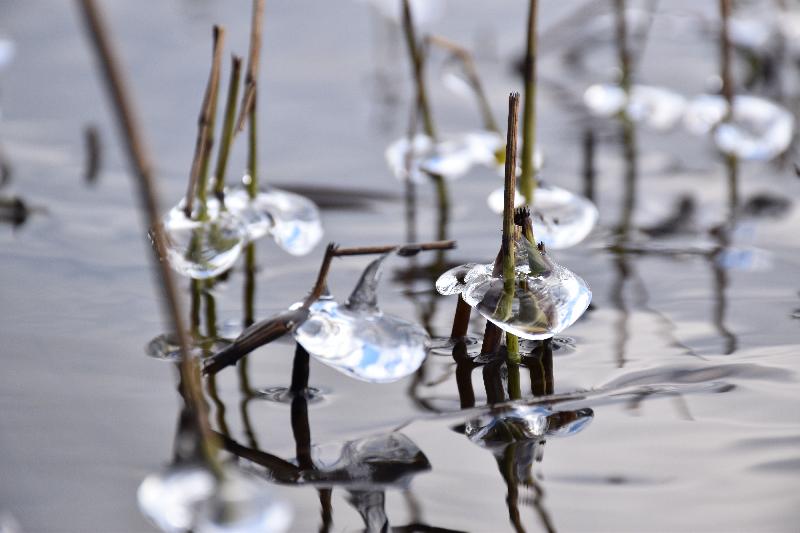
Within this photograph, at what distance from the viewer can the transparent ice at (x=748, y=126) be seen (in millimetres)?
1744

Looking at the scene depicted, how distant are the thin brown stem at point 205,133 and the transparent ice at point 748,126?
1.00 metres

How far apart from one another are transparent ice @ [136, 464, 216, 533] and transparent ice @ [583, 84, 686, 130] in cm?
147

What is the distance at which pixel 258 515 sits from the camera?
2.11ft

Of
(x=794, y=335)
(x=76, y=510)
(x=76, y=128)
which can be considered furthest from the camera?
(x=76, y=128)

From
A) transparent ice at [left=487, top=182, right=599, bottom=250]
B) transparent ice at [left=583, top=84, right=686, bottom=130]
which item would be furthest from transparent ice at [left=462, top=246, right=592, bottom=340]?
transparent ice at [left=583, top=84, right=686, bottom=130]

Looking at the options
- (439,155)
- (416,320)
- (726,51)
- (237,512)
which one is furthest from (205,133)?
(726,51)

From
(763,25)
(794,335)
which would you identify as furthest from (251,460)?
(763,25)

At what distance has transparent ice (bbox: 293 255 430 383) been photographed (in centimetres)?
84

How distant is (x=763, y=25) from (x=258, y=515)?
7.11 ft

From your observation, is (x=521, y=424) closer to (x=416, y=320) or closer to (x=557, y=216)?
(x=416, y=320)

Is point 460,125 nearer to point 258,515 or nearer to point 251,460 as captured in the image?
point 251,460

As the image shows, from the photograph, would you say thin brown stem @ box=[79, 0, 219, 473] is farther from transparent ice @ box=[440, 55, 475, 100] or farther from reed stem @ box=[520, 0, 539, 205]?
transparent ice @ box=[440, 55, 475, 100]

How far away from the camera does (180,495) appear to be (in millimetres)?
661

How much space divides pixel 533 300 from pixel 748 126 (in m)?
1.00
